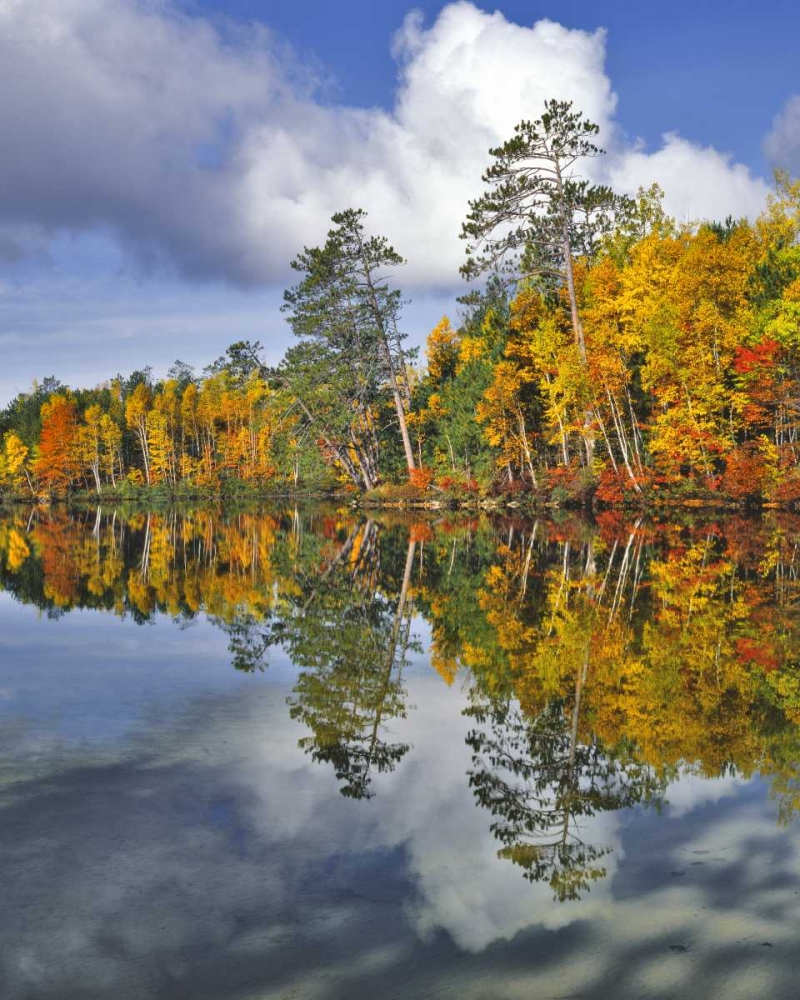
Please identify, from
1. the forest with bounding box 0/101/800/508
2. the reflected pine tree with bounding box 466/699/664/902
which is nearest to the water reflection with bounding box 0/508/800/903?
the reflected pine tree with bounding box 466/699/664/902

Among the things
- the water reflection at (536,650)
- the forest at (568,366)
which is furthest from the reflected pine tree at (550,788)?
the forest at (568,366)

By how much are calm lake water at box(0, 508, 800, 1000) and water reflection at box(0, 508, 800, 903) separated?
0.15 ft

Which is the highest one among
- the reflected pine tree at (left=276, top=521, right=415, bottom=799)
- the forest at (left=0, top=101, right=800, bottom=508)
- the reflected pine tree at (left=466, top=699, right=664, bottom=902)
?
the forest at (left=0, top=101, right=800, bottom=508)

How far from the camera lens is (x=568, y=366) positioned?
38.6 metres

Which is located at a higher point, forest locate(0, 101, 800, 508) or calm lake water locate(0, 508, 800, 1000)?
forest locate(0, 101, 800, 508)

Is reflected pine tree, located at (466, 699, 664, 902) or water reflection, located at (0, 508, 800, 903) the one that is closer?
reflected pine tree, located at (466, 699, 664, 902)

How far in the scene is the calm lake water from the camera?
12.0 ft

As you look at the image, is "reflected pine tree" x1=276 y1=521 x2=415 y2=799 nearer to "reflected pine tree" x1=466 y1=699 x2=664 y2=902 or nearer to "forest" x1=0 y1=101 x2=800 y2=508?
"reflected pine tree" x1=466 y1=699 x2=664 y2=902

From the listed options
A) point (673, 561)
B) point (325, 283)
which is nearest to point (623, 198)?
point (325, 283)

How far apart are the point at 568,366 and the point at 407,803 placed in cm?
3514

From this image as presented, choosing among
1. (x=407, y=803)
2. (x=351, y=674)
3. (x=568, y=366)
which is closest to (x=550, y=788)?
(x=407, y=803)

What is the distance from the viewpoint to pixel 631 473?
122 ft

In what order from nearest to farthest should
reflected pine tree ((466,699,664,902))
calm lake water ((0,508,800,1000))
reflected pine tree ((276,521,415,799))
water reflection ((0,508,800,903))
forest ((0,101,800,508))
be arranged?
calm lake water ((0,508,800,1000)) < reflected pine tree ((466,699,664,902)) < water reflection ((0,508,800,903)) < reflected pine tree ((276,521,415,799)) < forest ((0,101,800,508))

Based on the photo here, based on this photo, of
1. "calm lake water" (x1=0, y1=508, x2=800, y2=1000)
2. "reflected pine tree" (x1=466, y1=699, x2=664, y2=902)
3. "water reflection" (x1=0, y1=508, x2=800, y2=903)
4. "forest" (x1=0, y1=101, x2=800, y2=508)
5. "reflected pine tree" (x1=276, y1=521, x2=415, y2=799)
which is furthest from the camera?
"forest" (x1=0, y1=101, x2=800, y2=508)
